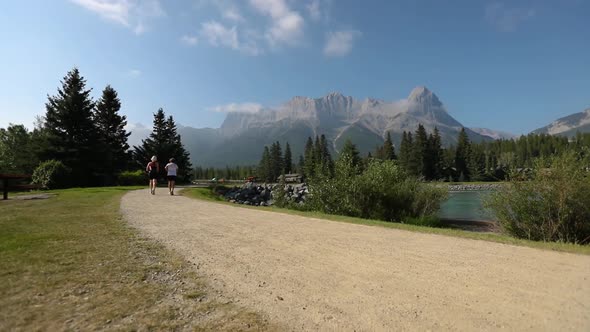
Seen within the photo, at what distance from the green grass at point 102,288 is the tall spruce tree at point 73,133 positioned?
32.4 meters

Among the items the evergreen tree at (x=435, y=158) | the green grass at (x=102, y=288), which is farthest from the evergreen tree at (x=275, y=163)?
the green grass at (x=102, y=288)

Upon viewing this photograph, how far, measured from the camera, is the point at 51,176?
27.2 meters

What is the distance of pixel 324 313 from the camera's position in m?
3.57

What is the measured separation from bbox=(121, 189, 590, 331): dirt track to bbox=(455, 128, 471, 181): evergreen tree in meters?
100

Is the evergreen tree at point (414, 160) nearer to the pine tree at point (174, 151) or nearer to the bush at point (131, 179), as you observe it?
the pine tree at point (174, 151)

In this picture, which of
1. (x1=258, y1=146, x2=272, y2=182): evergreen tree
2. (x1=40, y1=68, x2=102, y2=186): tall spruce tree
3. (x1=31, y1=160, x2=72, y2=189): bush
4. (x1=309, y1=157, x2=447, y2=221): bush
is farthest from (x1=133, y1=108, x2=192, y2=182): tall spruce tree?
(x1=258, y1=146, x2=272, y2=182): evergreen tree

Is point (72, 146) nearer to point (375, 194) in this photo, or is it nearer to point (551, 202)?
point (375, 194)

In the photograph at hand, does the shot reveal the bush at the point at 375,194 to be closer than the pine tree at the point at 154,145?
Yes

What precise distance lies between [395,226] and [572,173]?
5.55m

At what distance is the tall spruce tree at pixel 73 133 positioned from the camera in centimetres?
3394

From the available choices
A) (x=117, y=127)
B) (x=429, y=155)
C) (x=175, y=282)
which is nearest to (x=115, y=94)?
(x=117, y=127)

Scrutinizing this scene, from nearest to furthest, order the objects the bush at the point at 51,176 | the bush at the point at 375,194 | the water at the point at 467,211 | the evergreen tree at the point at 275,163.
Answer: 1. the water at the point at 467,211
2. the bush at the point at 375,194
3. the bush at the point at 51,176
4. the evergreen tree at the point at 275,163

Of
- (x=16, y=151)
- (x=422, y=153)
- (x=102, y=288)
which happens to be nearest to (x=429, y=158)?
(x=422, y=153)

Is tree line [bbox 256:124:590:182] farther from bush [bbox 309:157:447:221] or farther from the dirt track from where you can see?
the dirt track
